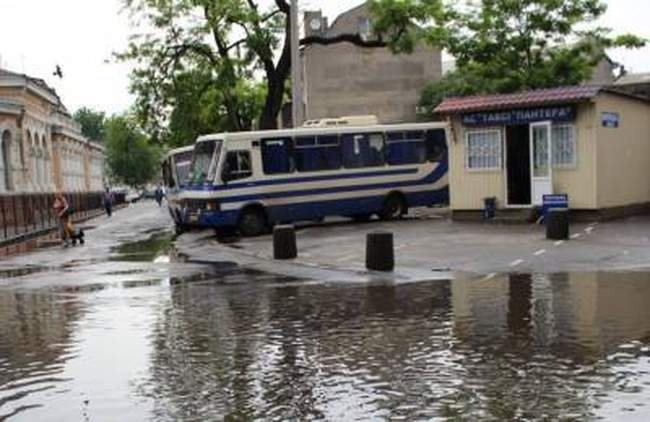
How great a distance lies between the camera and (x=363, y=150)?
2961cm

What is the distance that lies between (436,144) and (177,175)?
909 cm

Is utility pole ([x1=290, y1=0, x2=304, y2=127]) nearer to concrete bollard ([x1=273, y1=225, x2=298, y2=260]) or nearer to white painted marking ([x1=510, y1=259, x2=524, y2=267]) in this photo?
concrete bollard ([x1=273, y1=225, x2=298, y2=260])

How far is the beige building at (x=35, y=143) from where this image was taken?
171ft

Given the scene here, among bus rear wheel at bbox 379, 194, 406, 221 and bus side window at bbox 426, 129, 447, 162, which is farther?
bus side window at bbox 426, 129, 447, 162

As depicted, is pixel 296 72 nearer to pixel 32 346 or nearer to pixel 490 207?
pixel 490 207

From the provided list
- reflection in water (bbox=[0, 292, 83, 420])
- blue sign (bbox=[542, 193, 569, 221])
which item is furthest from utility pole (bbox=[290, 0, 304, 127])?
reflection in water (bbox=[0, 292, 83, 420])

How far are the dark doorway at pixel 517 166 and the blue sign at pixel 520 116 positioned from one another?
459 mm

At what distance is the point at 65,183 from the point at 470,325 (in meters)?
70.4

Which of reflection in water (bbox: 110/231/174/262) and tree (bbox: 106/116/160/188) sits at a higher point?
tree (bbox: 106/116/160/188)

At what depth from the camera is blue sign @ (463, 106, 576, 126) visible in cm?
2361

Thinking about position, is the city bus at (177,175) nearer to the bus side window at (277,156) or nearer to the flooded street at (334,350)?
the bus side window at (277,156)

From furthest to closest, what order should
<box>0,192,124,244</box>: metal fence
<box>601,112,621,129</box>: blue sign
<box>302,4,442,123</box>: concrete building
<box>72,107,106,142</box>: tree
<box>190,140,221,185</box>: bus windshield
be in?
<box>72,107,106,142</box>: tree
<box>302,4,442,123</box>: concrete building
<box>0,192,124,244</box>: metal fence
<box>190,140,221,185</box>: bus windshield
<box>601,112,621,129</box>: blue sign

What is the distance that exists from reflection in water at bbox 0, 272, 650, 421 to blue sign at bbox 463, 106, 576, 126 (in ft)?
31.1

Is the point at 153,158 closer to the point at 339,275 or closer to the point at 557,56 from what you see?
the point at 557,56
